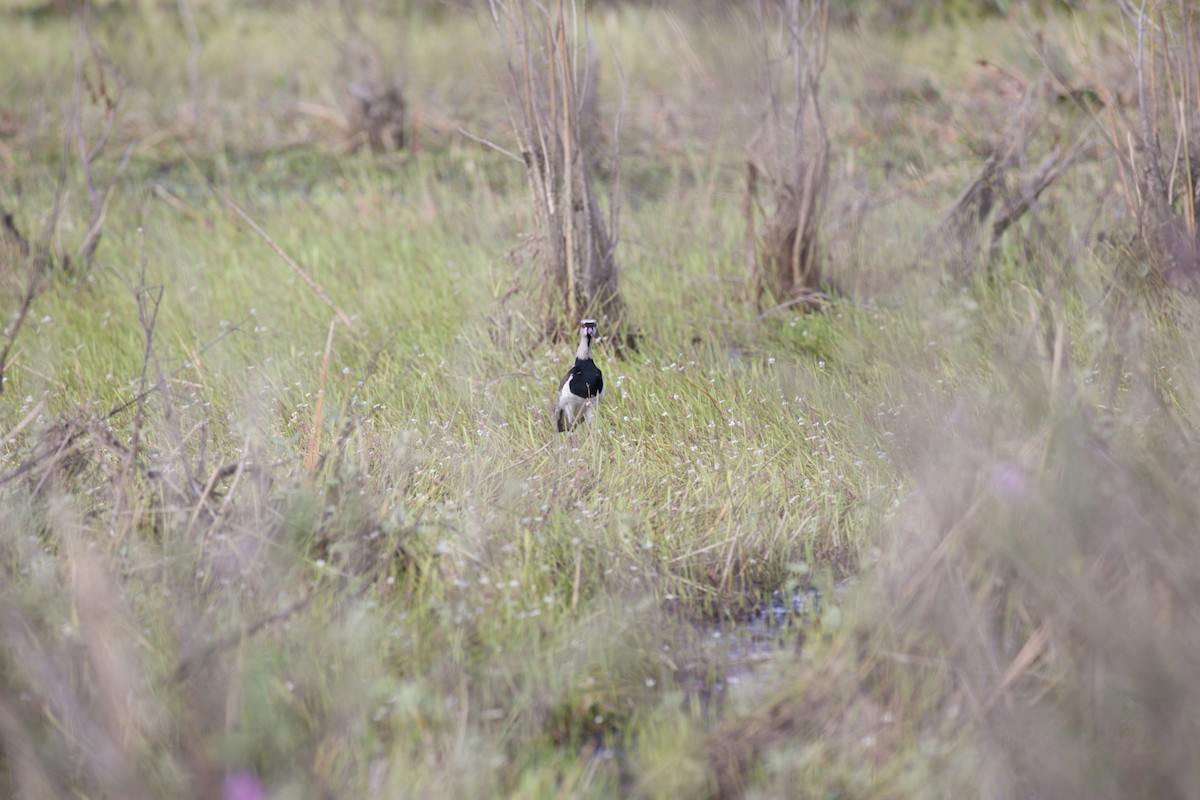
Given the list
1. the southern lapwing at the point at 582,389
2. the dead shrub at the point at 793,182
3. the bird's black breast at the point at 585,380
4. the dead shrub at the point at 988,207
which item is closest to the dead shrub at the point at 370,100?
the dead shrub at the point at 793,182

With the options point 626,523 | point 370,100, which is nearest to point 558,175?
point 626,523

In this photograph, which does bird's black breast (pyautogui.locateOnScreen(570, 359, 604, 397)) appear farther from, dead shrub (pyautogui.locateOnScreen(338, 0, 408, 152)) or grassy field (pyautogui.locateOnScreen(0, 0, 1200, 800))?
dead shrub (pyautogui.locateOnScreen(338, 0, 408, 152))

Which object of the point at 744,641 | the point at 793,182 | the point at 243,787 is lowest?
the point at 744,641

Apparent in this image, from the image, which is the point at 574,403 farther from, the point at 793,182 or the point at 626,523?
the point at 793,182

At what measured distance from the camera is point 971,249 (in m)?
4.54

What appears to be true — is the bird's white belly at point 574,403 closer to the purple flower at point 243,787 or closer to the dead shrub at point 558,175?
the dead shrub at point 558,175

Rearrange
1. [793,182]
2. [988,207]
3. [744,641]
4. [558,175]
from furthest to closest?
[988,207]
[793,182]
[558,175]
[744,641]

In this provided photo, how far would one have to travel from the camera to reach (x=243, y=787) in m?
1.88

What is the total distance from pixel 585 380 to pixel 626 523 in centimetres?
49

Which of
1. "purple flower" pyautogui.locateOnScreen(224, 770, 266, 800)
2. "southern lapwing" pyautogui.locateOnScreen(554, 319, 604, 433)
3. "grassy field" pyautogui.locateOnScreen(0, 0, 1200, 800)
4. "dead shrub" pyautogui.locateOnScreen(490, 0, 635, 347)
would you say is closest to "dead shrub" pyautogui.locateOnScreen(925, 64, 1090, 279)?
"grassy field" pyautogui.locateOnScreen(0, 0, 1200, 800)

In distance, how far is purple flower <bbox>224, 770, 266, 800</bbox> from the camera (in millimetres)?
1861

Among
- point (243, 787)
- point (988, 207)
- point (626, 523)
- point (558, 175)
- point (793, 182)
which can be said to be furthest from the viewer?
point (988, 207)

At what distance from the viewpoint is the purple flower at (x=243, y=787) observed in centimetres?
186

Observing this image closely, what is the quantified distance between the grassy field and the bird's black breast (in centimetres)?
17
